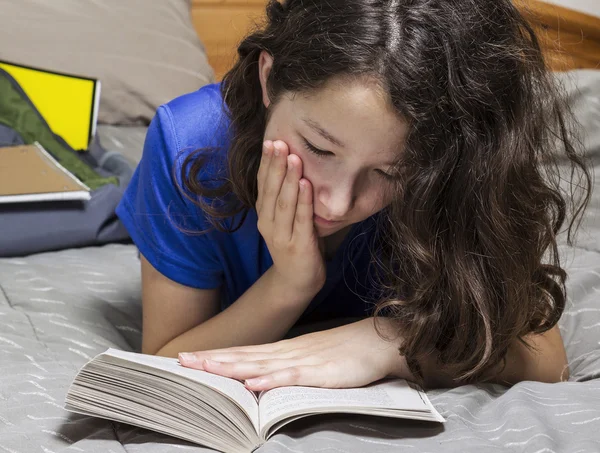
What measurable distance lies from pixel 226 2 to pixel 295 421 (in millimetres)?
1848

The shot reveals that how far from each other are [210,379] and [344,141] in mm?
268

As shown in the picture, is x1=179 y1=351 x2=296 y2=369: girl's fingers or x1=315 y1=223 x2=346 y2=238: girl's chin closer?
x1=179 y1=351 x2=296 y2=369: girl's fingers

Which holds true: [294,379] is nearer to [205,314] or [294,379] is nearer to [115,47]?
[205,314]

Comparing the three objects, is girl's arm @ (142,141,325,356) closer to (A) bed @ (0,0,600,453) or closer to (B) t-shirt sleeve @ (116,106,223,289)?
(B) t-shirt sleeve @ (116,106,223,289)

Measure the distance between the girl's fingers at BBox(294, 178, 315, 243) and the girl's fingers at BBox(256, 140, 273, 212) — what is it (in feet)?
0.15

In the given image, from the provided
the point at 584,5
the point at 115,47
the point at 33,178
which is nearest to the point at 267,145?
the point at 33,178

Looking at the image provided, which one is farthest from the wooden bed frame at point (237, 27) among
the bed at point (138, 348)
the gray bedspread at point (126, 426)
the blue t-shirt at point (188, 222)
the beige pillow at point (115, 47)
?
the blue t-shirt at point (188, 222)

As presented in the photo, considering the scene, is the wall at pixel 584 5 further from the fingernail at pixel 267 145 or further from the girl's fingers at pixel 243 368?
the girl's fingers at pixel 243 368

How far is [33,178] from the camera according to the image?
1388mm

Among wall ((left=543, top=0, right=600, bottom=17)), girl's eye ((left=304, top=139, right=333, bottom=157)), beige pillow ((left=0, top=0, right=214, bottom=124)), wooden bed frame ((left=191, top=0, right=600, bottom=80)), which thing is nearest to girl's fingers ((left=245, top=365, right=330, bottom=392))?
girl's eye ((left=304, top=139, right=333, bottom=157))

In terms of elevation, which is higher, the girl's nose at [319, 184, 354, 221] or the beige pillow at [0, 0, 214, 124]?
the girl's nose at [319, 184, 354, 221]

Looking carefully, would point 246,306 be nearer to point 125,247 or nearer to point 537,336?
point 537,336

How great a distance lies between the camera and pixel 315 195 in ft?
2.85

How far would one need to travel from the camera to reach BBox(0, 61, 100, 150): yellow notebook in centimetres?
159
